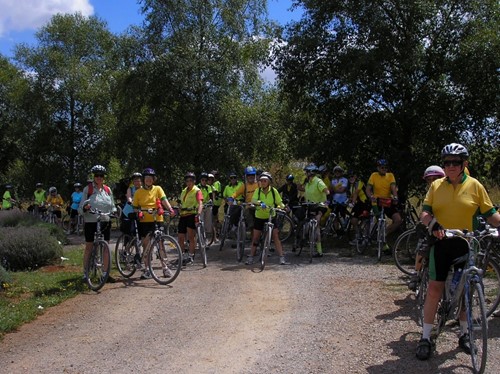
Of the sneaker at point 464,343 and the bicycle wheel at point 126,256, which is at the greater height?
the bicycle wheel at point 126,256

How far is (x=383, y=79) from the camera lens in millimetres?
13727

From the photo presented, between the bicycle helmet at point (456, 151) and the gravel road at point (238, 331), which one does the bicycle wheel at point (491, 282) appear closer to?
the gravel road at point (238, 331)

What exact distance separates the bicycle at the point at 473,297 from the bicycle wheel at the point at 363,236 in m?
7.07

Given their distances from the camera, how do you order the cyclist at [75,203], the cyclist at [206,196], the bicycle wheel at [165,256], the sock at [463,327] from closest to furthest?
the sock at [463,327] < the bicycle wheel at [165,256] < the cyclist at [206,196] < the cyclist at [75,203]

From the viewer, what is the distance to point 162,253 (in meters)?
9.53

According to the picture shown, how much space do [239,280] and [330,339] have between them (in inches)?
149

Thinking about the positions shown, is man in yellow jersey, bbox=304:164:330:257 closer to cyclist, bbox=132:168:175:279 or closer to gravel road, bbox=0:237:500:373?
gravel road, bbox=0:237:500:373

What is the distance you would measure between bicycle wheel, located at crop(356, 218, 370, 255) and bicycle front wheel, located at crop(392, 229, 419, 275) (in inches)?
104

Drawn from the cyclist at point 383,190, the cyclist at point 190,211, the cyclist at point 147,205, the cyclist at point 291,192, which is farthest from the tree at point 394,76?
the cyclist at point 147,205

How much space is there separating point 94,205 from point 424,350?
240 inches

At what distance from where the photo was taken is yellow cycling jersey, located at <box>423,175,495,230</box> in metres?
5.22

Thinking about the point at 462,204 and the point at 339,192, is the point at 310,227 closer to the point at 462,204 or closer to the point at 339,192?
the point at 339,192

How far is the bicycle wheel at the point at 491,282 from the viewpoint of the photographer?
624 centimetres

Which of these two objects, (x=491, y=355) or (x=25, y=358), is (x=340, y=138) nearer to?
(x=491, y=355)
